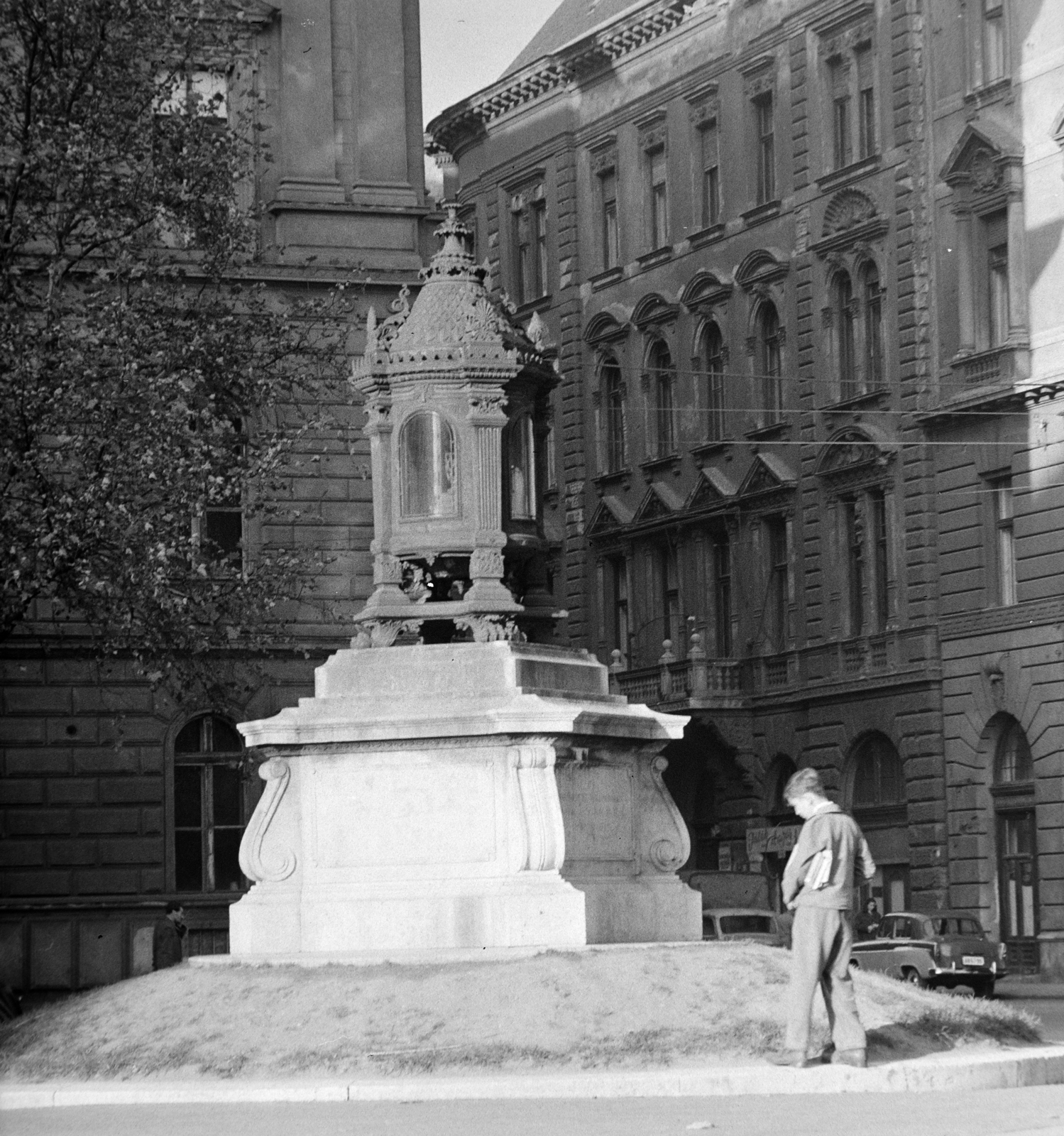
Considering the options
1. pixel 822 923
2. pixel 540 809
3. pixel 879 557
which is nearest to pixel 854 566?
pixel 879 557

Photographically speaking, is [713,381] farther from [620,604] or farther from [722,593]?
[620,604]

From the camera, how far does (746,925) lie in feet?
128

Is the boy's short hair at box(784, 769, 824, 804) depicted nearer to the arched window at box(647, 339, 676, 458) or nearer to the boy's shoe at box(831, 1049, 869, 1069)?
the boy's shoe at box(831, 1049, 869, 1069)

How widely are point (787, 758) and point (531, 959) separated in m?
36.8

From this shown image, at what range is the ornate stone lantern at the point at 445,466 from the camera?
20.9 metres

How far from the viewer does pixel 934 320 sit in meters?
50.3

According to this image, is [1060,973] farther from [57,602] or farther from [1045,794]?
[57,602]

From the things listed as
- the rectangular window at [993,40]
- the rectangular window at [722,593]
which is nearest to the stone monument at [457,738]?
the rectangular window at [993,40]

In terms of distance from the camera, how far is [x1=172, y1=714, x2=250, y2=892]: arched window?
37.4 m

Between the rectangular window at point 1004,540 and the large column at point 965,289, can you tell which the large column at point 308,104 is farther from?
the rectangular window at point 1004,540

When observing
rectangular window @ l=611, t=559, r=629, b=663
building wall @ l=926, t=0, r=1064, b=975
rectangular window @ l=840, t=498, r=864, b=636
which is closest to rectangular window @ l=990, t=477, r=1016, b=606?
building wall @ l=926, t=0, r=1064, b=975

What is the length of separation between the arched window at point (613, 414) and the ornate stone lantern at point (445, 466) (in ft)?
130

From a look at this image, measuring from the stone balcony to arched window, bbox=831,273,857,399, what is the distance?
4753mm

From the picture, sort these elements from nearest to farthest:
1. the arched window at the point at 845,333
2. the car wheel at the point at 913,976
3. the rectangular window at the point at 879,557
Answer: the car wheel at the point at 913,976, the rectangular window at the point at 879,557, the arched window at the point at 845,333
